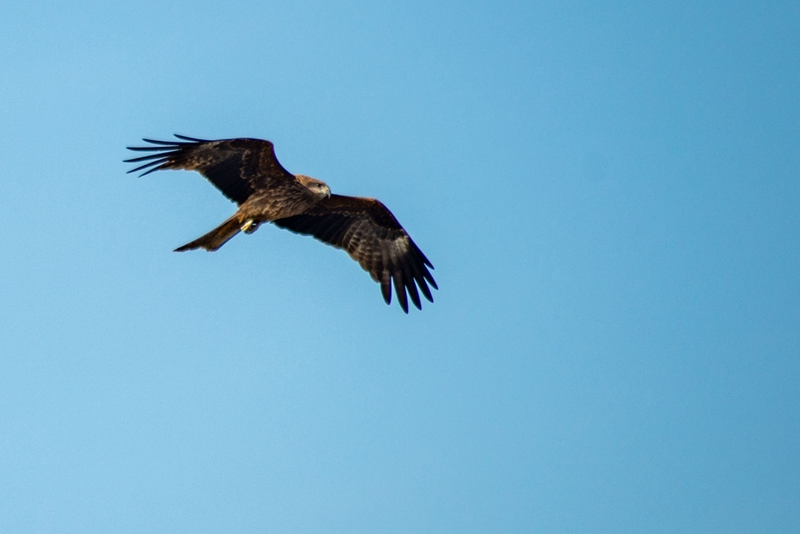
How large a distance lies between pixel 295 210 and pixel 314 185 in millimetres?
579

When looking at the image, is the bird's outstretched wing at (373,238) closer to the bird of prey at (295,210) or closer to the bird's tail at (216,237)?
the bird of prey at (295,210)

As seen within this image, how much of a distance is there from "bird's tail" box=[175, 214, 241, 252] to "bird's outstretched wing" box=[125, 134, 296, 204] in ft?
1.39

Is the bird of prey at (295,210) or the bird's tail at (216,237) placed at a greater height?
the bird of prey at (295,210)

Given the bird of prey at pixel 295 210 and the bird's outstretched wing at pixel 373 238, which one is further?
the bird's outstretched wing at pixel 373 238

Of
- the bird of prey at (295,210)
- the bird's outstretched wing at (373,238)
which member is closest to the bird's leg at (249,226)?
the bird of prey at (295,210)

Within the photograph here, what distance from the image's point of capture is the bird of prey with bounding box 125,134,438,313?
12.5 meters

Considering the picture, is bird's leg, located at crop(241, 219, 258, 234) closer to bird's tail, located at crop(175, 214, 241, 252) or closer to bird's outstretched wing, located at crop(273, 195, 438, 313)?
bird's tail, located at crop(175, 214, 241, 252)

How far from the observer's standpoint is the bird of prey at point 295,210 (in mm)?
12523

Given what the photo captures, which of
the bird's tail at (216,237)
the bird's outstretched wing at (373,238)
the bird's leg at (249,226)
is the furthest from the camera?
the bird's outstretched wing at (373,238)

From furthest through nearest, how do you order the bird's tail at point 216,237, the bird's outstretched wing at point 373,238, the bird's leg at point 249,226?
the bird's outstretched wing at point 373,238, the bird's leg at point 249,226, the bird's tail at point 216,237

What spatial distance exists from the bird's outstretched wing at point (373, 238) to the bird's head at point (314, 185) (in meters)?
0.75

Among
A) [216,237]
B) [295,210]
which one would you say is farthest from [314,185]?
[216,237]

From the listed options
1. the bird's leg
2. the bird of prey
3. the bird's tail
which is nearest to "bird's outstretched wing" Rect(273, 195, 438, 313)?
the bird of prey

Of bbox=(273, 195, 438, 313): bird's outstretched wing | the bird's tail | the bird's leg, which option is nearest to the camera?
the bird's tail
